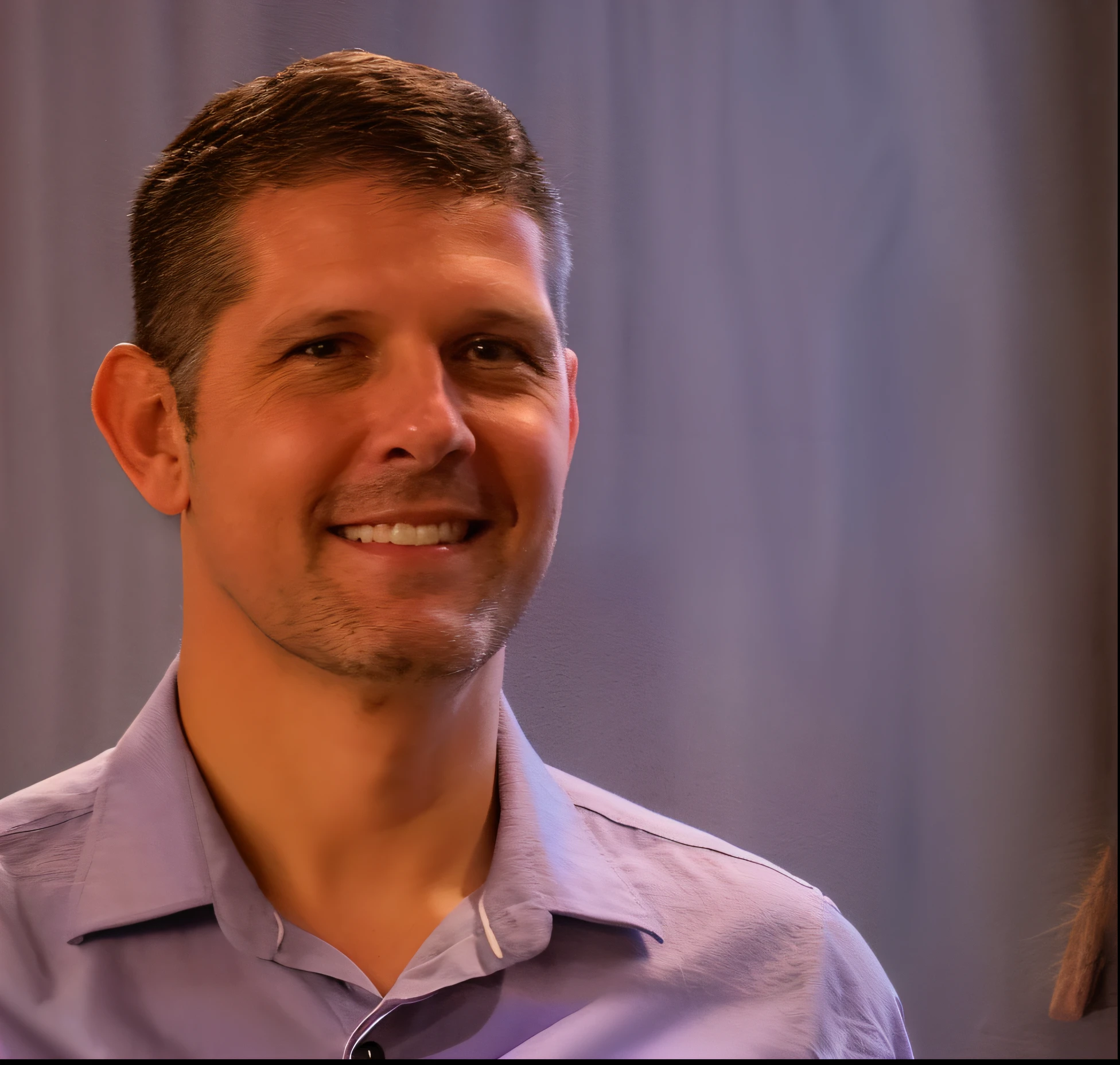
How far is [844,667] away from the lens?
1806 mm

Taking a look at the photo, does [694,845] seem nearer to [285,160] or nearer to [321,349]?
[321,349]

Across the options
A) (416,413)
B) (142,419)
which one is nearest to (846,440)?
(416,413)

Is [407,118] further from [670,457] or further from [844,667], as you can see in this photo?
[844,667]

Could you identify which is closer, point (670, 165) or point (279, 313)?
point (279, 313)

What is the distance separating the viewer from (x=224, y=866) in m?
1.36

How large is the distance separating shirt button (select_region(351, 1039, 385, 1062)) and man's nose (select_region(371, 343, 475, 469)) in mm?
647

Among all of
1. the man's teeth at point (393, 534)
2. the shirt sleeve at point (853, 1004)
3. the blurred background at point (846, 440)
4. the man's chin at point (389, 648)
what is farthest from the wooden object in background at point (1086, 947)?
the man's teeth at point (393, 534)

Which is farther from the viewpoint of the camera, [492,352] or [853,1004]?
[853,1004]

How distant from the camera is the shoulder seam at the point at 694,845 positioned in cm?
166

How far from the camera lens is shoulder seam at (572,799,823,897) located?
1657 millimetres

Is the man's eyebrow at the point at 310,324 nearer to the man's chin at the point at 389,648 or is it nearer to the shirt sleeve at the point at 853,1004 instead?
the man's chin at the point at 389,648

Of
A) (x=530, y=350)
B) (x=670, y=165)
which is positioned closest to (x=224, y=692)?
(x=530, y=350)

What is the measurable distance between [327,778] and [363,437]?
1.38ft

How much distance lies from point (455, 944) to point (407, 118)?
3.31ft
